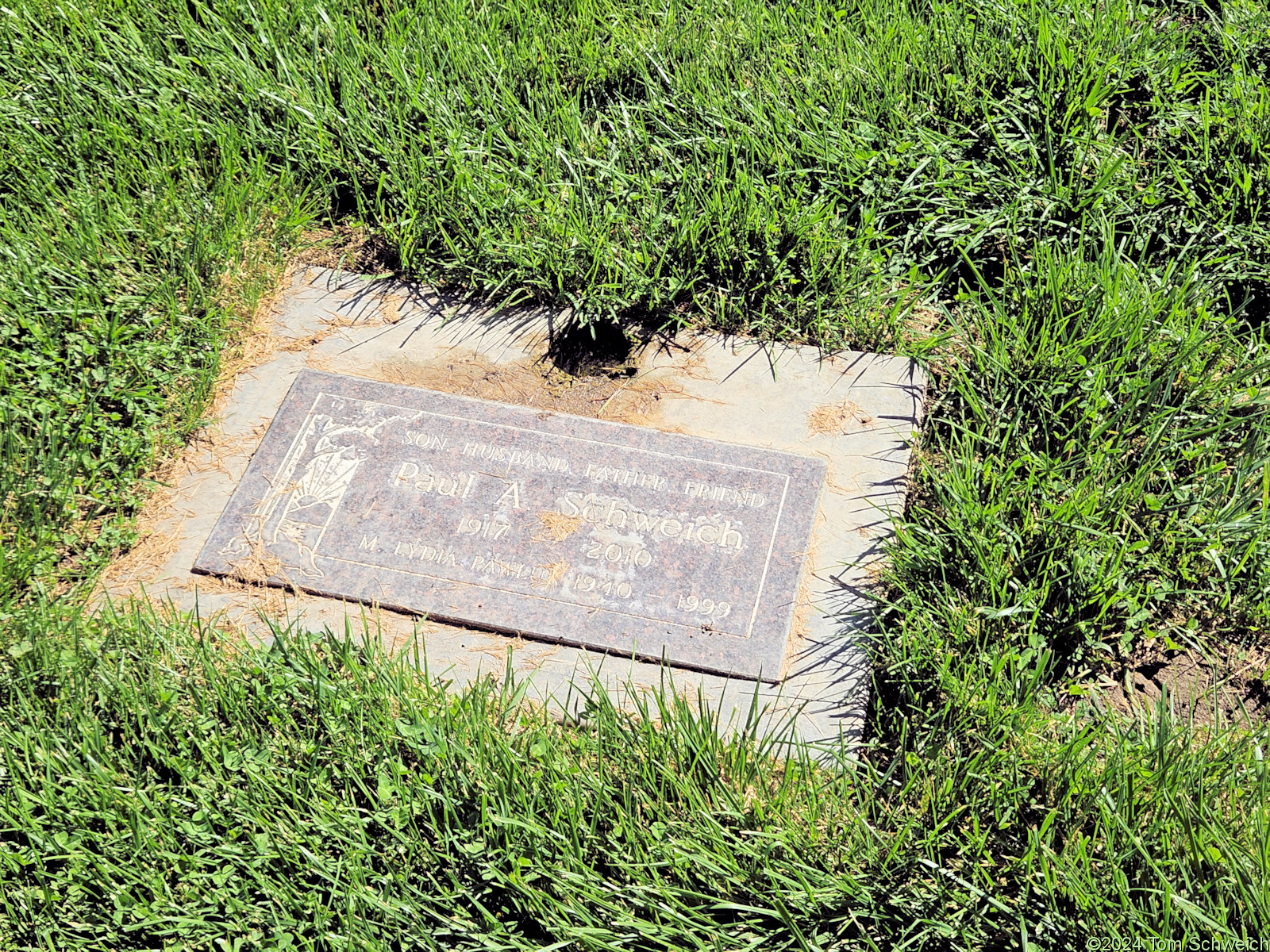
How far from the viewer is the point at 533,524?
2.57 metres

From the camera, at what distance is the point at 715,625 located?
240 centimetres

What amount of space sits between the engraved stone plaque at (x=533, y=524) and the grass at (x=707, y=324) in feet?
0.71

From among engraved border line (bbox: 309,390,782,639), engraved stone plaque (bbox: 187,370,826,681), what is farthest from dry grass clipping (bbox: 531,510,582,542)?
engraved border line (bbox: 309,390,782,639)

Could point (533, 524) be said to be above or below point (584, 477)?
below

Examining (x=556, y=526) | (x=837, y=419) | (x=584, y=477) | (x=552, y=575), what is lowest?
(x=552, y=575)

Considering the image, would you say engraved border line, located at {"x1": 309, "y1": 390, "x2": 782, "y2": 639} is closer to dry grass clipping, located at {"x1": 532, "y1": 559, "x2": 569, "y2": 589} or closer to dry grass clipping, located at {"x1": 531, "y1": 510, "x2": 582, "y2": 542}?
dry grass clipping, located at {"x1": 532, "y1": 559, "x2": 569, "y2": 589}

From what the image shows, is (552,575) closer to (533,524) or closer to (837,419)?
(533,524)

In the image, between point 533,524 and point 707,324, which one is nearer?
point 533,524

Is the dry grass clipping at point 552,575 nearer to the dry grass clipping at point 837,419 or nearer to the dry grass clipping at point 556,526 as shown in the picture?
the dry grass clipping at point 556,526

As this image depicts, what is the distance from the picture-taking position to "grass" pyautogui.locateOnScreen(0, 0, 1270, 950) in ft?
6.56

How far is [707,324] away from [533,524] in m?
0.90

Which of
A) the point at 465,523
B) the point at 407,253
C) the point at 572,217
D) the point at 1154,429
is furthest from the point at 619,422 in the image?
the point at 1154,429

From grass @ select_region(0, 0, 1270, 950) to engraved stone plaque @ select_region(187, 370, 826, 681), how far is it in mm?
217

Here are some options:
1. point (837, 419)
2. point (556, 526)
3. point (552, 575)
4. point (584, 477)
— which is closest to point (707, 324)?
point (837, 419)
